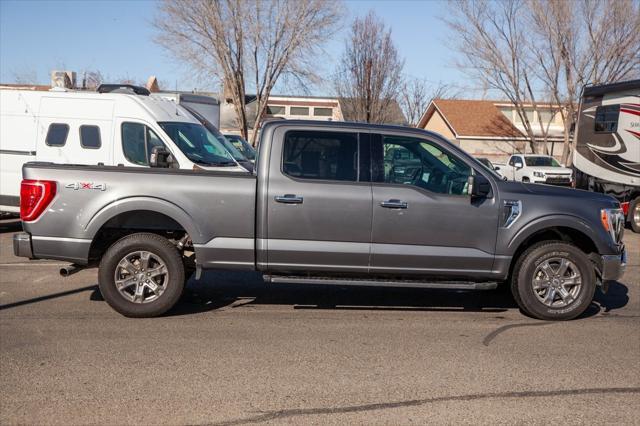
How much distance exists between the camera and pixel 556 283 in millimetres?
6965

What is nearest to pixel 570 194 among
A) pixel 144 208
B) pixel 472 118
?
pixel 144 208

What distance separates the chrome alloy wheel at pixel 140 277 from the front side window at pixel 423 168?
2.38 metres

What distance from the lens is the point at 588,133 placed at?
16.3m

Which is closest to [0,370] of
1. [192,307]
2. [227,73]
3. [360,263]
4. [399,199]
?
[192,307]

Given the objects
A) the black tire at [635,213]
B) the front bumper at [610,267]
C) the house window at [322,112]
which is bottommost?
the black tire at [635,213]

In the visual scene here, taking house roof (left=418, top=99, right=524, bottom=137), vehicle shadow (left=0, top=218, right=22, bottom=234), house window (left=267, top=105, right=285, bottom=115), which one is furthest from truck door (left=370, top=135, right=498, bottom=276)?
house window (left=267, top=105, right=285, bottom=115)

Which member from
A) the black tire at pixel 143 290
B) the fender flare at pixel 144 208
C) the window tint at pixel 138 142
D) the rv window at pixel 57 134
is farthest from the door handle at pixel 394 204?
the rv window at pixel 57 134

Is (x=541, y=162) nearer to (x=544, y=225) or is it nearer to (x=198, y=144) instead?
(x=198, y=144)

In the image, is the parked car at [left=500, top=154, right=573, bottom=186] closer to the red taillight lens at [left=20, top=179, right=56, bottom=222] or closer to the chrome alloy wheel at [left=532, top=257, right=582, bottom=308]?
the chrome alloy wheel at [left=532, top=257, right=582, bottom=308]

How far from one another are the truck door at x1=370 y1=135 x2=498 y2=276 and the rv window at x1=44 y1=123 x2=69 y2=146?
6747 mm

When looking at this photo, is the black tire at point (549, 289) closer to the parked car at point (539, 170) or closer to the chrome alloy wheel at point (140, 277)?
the chrome alloy wheel at point (140, 277)

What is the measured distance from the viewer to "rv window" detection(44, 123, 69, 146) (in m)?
11.5

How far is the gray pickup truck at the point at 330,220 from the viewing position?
264 inches

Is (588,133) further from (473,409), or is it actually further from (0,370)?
(0,370)
